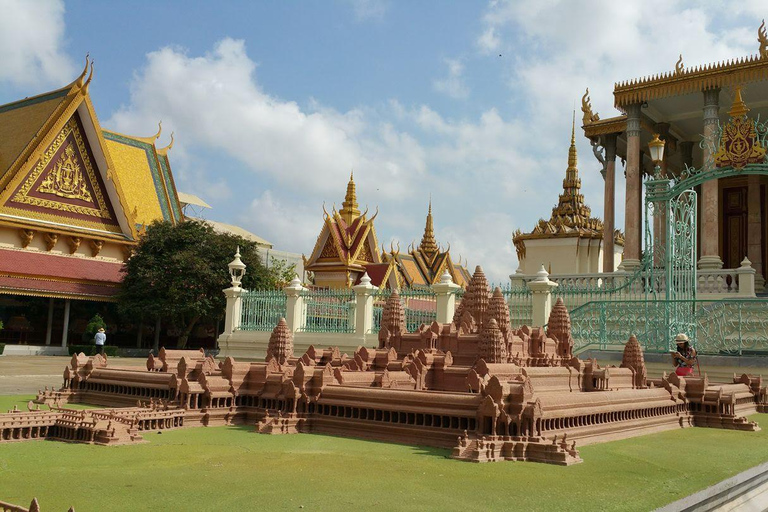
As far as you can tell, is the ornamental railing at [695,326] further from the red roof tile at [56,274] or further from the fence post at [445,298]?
the red roof tile at [56,274]

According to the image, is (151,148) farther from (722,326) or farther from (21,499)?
(21,499)

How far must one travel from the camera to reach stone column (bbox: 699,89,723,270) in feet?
63.4

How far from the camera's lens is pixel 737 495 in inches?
232

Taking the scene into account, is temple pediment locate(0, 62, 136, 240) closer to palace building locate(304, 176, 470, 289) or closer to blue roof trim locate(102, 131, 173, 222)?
blue roof trim locate(102, 131, 173, 222)

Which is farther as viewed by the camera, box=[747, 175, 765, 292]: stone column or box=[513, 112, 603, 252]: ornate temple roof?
box=[513, 112, 603, 252]: ornate temple roof

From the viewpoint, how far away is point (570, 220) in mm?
33000

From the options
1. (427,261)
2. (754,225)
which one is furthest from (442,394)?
(427,261)

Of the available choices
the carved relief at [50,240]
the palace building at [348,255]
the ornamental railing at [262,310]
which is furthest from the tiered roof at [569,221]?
the carved relief at [50,240]

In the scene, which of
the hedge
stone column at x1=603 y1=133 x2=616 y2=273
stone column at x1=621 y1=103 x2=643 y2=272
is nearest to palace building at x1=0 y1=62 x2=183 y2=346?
the hedge

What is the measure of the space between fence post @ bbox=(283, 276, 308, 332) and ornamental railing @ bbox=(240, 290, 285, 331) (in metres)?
0.36

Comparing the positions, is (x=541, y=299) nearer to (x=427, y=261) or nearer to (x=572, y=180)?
(x=572, y=180)

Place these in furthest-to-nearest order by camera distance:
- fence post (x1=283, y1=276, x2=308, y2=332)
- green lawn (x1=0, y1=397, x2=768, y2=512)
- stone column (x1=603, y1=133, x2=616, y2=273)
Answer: stone column (x1=603, y1=133, x2=616, y2=273)
fence post (x1=283, y1=276, x2=308, y2=332)
green lawn (x1=0, y1=397, x2=768, y2=512)

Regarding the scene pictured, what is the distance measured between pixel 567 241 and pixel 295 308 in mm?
15489

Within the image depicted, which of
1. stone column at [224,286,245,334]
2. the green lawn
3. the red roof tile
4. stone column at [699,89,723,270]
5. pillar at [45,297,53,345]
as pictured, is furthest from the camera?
pillar at [45,297,53,345]
